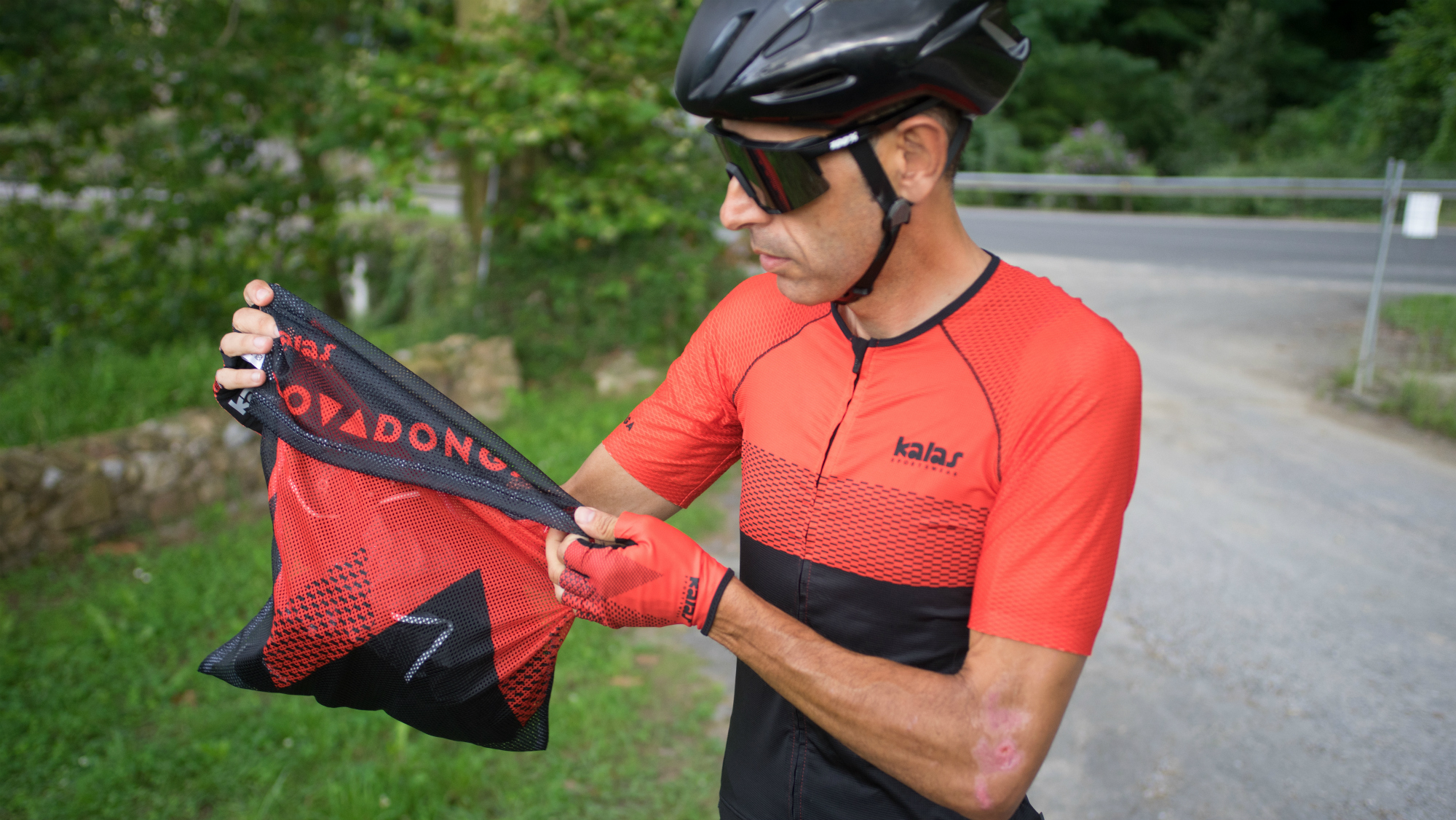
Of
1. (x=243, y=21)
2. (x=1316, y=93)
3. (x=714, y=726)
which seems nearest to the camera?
(x=714, y=726)

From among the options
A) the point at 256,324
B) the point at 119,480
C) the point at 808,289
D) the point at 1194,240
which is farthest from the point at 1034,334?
the point at 1194,240

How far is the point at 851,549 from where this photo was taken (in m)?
1.54

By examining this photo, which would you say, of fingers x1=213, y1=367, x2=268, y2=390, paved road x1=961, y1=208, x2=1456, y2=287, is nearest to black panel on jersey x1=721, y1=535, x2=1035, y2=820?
fingers x1=213, y1=367, x2=268, y2=390

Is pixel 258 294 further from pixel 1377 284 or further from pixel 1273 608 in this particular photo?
pixel 1377 284

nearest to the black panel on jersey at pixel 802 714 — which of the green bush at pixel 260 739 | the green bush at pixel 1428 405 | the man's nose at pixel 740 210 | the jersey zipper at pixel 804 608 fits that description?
the jersey zipper at pixel 804 608

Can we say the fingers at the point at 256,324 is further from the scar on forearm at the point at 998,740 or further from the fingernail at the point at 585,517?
the scar on forearm at the point at 998,740

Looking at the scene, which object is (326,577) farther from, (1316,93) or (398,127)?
(1316,93)

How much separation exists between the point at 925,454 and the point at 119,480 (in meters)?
5.50

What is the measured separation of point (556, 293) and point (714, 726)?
16.8ft

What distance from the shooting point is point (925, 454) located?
4.92 feet

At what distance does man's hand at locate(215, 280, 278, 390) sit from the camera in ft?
5.81

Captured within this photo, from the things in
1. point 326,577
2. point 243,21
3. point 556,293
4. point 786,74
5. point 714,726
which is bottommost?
point 714,726

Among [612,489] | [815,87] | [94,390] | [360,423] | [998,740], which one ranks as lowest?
[94,390]

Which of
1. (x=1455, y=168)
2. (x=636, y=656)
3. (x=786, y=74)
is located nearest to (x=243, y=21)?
(x=636, y=656)
